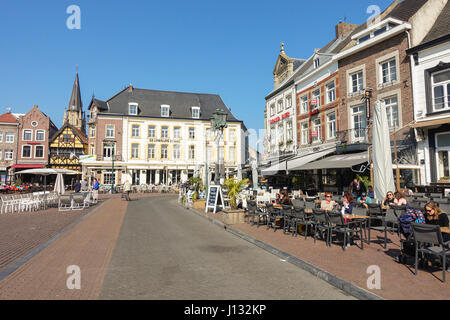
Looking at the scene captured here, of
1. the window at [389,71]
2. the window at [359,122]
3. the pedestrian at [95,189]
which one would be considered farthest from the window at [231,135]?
the window at [389,71]

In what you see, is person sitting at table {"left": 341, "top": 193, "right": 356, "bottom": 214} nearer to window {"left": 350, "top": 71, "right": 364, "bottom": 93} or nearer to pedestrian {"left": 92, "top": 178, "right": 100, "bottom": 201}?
window {"left": 350, "top": 71, "right": 364, "bottom": 93}

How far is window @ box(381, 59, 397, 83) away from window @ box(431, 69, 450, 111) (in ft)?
7.55

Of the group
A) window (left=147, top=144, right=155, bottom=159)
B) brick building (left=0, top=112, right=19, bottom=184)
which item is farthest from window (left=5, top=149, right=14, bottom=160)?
window (left=147, top=144, right=155, bottom=159)

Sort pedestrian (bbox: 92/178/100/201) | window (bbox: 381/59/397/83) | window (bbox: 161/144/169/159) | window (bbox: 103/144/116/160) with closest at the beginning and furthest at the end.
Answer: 1. window (bbox: 381/59/397/83)
2. pedestrian (bbox: 92/178/100/201)
3. window (bbox: 103/144/116/160)
4. window (bbox: 161/144/169/159)

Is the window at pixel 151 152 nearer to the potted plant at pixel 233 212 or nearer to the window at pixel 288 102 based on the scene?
the window at pixel 288 102

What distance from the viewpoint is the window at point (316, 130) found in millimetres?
22578

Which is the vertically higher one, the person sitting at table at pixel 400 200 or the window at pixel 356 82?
the window at pixel 356 82

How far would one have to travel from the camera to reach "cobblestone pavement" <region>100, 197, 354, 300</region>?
433 cm

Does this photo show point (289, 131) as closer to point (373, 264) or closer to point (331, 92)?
point (331, 92)

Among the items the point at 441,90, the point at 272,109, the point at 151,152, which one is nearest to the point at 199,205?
the point at 441,90

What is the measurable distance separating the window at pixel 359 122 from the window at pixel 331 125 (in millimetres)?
1906

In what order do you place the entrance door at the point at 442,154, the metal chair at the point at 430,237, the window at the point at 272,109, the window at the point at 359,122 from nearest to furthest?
the metal chair at the point at 430,237, the entrance door at the point at 442,154, the window at the point at 359,122, the window at the point at 272,109

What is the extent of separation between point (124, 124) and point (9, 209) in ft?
84.0

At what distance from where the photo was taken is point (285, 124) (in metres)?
27.5
